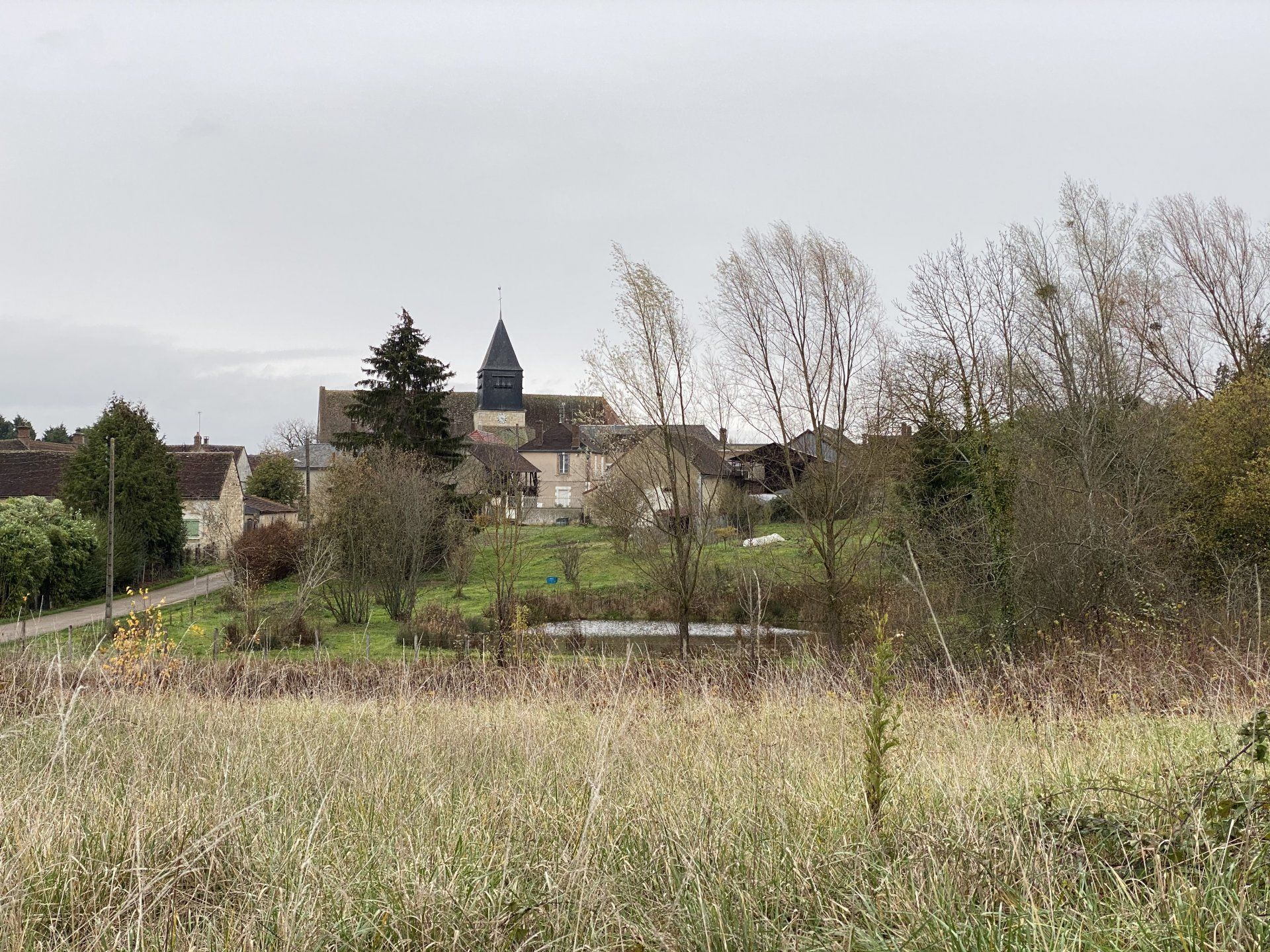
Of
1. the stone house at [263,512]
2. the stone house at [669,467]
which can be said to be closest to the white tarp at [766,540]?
the stone house at [669,467]

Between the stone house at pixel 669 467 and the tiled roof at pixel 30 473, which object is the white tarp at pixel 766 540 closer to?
the stone house at pixel 669 467

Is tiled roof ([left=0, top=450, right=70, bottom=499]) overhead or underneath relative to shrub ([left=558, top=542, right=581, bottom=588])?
overhead

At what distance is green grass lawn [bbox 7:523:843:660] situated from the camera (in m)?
18.9

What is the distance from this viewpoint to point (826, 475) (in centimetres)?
1631

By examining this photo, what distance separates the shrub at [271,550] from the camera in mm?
28344

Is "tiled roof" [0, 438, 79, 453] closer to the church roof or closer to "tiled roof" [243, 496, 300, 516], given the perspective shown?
"tiled roof" [243, 496, 300, 516]

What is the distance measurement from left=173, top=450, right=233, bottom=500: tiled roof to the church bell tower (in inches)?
1519

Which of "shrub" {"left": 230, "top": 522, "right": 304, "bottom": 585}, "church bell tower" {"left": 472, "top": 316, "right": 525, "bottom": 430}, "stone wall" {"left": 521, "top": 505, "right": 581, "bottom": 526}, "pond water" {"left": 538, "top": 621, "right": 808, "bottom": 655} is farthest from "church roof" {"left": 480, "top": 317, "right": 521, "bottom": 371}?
"pond water" {"left": 538, "top": 621, "right": 808, "bottom": 655}

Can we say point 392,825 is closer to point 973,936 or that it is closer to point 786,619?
point 973,936

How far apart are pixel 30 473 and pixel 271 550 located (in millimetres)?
14518

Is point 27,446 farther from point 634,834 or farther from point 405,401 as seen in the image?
point 634,834

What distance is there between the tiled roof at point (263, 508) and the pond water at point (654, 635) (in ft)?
85.5

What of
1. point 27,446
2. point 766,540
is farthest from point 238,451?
point 766,540

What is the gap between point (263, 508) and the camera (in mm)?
46406
